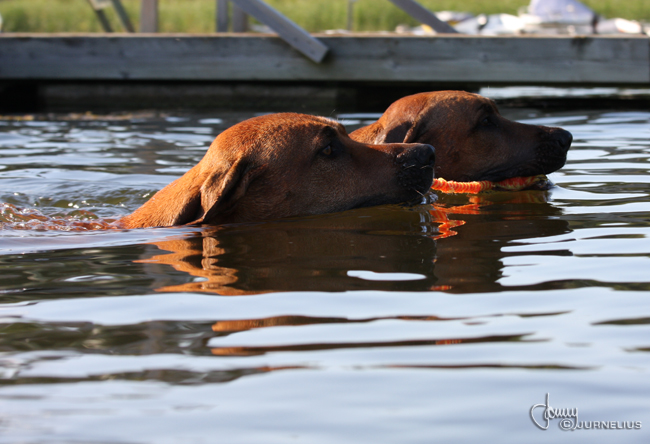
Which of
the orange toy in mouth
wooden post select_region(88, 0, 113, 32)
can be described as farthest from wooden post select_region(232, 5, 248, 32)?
the orange toy in mouth

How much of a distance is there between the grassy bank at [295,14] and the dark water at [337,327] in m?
28.5

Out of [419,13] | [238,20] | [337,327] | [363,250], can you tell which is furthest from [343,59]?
[337,327]

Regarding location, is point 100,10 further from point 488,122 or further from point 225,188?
point 225,188

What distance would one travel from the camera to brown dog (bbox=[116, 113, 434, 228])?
4977 millimetres

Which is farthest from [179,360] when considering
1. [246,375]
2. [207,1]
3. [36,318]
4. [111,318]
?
[207,1]

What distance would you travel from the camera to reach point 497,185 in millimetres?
6285

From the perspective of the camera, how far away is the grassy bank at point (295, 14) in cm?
3356

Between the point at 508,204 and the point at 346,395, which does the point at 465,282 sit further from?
the point at 508,204

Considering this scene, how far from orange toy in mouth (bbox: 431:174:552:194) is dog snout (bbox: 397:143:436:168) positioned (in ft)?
3.23

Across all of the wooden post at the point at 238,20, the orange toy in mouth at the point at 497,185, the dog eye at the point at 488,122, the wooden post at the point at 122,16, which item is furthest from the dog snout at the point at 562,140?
the wooden post at the point at 122,16

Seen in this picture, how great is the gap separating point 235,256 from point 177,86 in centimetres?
887

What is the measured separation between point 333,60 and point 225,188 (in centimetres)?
699

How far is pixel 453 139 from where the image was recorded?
6324mm

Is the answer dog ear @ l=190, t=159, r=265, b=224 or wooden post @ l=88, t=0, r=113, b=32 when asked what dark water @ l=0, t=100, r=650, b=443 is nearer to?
dog ear @ l=190, t=159, r=265, b=224
